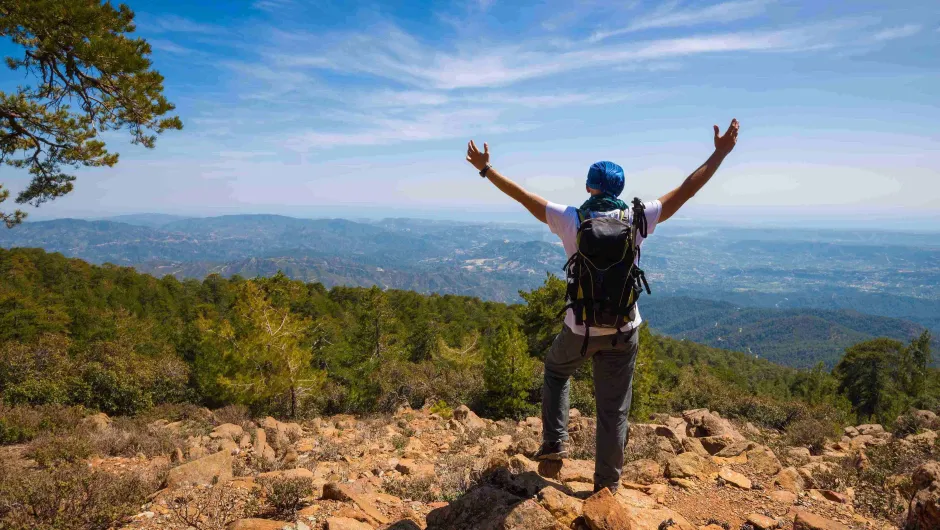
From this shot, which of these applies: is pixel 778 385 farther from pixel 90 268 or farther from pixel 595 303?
pixel 90 268

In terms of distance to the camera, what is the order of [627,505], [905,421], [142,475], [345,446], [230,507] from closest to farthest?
[627,505] → [230,507] → [142,475] → [345,446] → [905,421]

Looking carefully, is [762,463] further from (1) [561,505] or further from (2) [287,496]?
(2) [287,496]

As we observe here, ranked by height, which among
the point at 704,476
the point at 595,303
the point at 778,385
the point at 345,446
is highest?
the point at 595,303

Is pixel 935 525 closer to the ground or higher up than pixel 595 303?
closer to the ground

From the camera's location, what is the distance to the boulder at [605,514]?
111 inches

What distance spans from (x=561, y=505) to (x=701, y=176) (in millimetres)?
2632

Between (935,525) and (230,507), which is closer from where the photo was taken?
(935,525)

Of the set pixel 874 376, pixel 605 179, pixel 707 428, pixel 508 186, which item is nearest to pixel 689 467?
pixel 605 179

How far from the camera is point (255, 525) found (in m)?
3.18

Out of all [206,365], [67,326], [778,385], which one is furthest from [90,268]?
[778,385]

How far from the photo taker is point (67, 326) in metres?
26.1

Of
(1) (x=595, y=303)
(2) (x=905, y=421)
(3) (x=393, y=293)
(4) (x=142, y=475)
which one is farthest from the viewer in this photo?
(3) (x=393, y=293)

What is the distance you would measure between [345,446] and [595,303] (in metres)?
5.91

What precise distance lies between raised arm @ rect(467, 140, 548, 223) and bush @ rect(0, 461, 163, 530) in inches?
155
